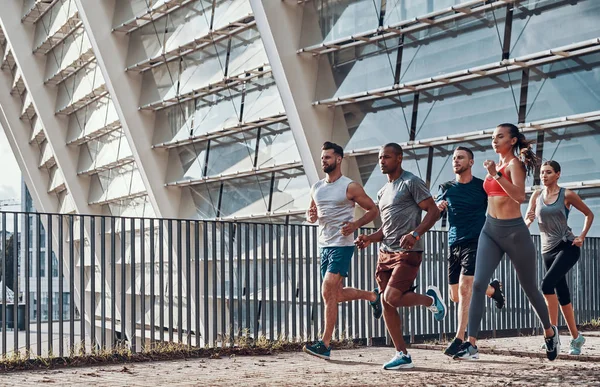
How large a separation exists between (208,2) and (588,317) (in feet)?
56.5

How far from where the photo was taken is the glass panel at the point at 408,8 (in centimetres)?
1968

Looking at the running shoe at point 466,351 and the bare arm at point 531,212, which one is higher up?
the bare arm at point 531,212

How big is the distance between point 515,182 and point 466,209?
99 centimetres

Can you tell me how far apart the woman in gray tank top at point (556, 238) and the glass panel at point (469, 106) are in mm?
10756

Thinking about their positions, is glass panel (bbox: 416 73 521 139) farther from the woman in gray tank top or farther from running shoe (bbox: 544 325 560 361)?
running shoe (bbox: 544 325 560 361)

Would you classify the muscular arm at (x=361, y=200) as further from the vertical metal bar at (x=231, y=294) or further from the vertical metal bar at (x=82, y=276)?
the vertical metal bar at (x=82, y=276)

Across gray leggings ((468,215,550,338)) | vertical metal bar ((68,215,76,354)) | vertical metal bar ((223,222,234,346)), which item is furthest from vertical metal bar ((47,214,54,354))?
gray leggings ((468,215,550,338))

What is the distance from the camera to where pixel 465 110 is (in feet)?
65.8

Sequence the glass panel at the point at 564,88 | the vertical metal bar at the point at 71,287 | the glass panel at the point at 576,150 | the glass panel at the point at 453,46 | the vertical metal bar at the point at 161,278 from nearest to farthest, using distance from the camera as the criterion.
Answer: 1. the vertical metal bar at the point at 71,287
2. the vertical metal bar at the point at 161,278
3. the glass panel at the point at 564,88
4. the glass panel at the point at 576,150
5. the glass panel at the point at 453,46

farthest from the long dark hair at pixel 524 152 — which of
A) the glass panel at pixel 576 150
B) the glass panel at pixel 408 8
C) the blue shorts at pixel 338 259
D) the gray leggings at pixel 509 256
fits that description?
the glass panel at pixel 408 8

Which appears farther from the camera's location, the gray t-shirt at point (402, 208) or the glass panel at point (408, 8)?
the glass panel at point (408, 8)

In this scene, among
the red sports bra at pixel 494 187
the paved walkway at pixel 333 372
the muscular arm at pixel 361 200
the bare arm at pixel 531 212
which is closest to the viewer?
the paved walkway at pixel 333 372

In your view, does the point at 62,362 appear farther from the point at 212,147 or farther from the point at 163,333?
the point at 212,147

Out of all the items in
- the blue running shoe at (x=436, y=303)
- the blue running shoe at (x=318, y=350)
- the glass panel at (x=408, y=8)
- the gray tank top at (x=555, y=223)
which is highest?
the glass panel at (x=408, y=8)
